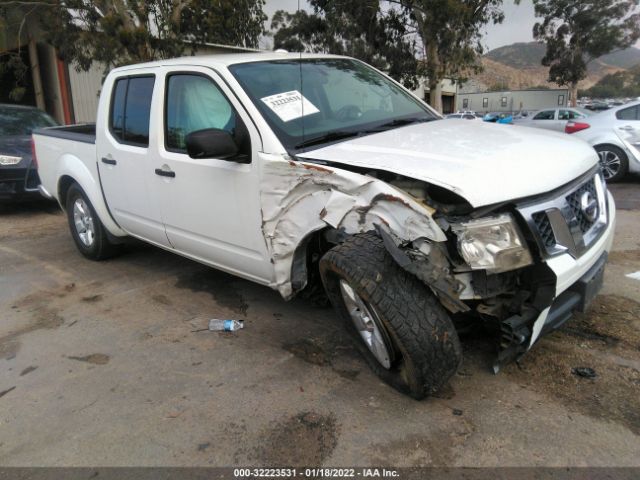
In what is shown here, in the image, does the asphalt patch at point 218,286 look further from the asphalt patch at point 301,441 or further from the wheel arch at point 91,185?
the asphalt patch at point 301,441

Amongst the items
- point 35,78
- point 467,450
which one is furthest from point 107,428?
point 35,78

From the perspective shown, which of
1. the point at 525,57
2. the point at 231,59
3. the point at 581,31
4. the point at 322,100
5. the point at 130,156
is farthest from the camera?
the point at 525,57

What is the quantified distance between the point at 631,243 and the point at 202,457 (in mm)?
4723

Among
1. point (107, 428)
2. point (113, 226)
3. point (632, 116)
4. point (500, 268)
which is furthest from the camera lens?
point (632, 116)

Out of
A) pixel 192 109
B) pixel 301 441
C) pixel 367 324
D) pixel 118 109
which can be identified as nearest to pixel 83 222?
pixel 118 109

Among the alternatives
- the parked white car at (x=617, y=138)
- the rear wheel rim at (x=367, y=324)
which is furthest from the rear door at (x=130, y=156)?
the parked white car at (x=617, y=138)

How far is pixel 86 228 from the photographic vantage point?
210 inches

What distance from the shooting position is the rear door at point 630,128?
8.23 meters

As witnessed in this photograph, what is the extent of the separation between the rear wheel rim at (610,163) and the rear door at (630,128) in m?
0.27

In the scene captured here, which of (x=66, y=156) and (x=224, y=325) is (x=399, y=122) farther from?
(x=66, y=156)

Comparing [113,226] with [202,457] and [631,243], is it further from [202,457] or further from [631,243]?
[631,243]

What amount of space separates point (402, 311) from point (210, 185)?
1673 millimetres

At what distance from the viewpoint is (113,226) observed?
15.8 ft

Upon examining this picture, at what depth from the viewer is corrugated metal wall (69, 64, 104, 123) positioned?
16984 millimetres
